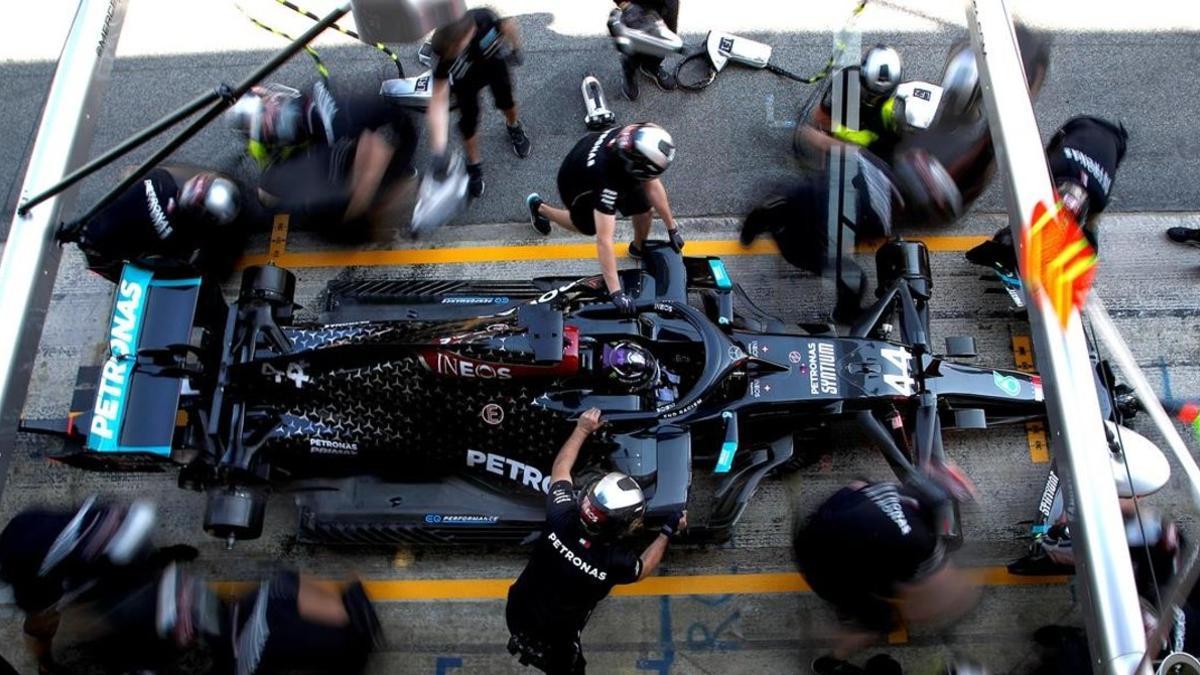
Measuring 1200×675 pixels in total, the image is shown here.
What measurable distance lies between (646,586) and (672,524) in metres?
0.86

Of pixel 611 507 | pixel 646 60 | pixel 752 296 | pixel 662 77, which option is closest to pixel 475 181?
pixel 646 60

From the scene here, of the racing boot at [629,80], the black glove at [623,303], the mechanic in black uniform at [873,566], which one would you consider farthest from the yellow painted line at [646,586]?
the racing boot at [629,80]

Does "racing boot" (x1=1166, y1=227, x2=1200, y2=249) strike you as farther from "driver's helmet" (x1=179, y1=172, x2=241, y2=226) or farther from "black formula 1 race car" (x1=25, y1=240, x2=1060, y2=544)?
"driver's helmet" (x1=179, y1=172, x2=241, y2=226)

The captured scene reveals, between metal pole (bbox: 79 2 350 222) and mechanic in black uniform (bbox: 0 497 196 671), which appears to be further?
mechanic in black uniform (bbox: 0 497 196 671)

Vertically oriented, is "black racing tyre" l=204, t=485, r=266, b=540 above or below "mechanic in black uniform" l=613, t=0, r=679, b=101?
below

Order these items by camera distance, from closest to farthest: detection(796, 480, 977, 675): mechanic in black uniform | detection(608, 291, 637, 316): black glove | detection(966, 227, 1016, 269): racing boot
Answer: detection(796, 480, 977, 675): mechanic in black uniform
detection(608, 291, 637, 316): black glove
detection(966, 227, 1016, 269): racing boot

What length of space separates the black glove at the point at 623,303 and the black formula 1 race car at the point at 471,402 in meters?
0.06

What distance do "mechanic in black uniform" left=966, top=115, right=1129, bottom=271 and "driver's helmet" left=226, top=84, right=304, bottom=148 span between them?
4.73m

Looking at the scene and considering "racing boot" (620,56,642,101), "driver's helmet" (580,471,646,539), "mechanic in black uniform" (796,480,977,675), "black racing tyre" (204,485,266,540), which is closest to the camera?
"driver's helmet" (580,471,646,539)

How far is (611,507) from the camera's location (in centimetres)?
429

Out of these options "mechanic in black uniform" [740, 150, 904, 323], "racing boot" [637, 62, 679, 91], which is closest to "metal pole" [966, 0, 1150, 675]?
"mechanic in black uniform" [740, 150, 904, 323]

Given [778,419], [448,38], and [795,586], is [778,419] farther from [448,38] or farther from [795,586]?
[448,38]

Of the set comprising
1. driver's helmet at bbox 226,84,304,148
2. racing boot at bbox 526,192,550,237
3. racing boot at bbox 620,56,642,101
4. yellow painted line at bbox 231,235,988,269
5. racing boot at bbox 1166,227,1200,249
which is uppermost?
racing boot at bbox 620,56,642,101

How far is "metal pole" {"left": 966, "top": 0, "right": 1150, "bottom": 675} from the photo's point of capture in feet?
10.9
